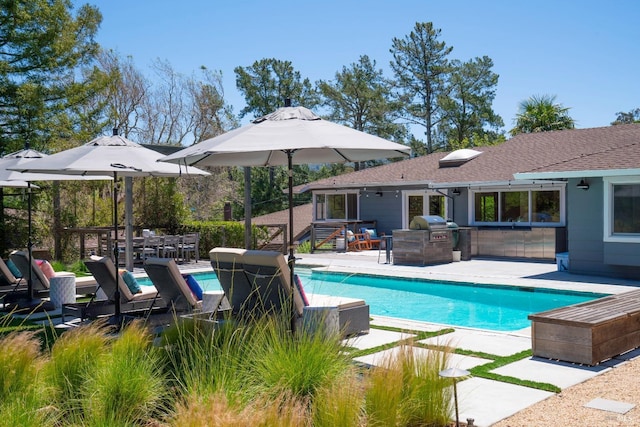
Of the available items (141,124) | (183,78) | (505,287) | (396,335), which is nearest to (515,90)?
(183,78)

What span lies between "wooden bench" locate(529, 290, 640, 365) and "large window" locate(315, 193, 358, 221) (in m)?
18.0

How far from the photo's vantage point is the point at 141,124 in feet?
103

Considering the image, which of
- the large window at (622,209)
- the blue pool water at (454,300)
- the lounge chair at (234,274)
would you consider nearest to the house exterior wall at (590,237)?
the large window at (622,209)

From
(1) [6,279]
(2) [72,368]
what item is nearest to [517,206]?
(1) [6,279]

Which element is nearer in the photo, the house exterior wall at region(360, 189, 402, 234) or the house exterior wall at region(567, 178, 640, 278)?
the house exterior wall at region(567, 178, 640, 278)

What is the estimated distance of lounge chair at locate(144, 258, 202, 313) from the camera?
7.10 meters

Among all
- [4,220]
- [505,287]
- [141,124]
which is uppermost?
[141,124]

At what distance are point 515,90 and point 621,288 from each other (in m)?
30.4

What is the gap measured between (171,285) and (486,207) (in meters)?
14.0

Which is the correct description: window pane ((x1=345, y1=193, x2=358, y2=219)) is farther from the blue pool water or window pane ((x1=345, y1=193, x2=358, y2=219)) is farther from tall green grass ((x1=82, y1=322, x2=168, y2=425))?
tall green grass ((x1=82, y1=322, x2=168, y2=425))

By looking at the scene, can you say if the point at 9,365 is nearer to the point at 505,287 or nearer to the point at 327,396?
the point at 327,396

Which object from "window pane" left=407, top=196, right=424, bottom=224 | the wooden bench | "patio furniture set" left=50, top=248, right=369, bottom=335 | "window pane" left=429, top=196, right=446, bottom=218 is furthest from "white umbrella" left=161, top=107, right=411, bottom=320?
"window pane" left=429, top=196, right=446, bottom=218

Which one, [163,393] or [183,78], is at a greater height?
[183,78]

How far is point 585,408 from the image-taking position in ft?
14.9
